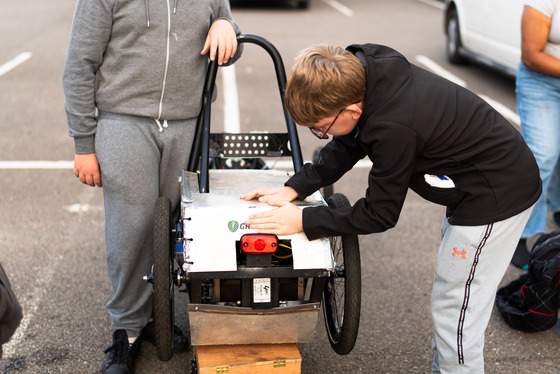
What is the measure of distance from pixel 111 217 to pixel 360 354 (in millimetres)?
1368

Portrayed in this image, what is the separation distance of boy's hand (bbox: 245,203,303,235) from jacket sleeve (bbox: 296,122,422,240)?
4cm

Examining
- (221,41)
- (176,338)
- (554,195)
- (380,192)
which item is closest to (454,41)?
(554,195)

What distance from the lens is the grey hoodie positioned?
264 centimetres

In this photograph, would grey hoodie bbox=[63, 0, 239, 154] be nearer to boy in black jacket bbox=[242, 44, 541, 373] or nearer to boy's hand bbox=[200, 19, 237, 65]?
boy's hand bbox=[200, 19, 237, 65]

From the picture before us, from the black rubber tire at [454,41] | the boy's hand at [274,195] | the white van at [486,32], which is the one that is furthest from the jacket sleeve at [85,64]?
the black rubber tire at [454,41]

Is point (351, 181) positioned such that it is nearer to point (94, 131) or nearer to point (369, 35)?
point (94, 131)

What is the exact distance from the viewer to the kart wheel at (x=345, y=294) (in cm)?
252

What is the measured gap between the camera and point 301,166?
2.97m

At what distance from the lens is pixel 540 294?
334cm

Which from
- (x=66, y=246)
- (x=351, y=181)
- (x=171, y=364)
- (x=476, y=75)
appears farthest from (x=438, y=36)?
(x=171, y=364)

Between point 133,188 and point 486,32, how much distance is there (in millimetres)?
6554

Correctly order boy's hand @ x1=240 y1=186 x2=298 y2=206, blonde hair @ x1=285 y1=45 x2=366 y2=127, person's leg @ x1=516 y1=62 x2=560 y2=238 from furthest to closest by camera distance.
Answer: person's leg @ x1=516 y1=62 x2=560 y2=238 → boy's hand @ x1=240 y1=186 x2=298 y2=206 → blonde hair @ x1=285 y1=45 x2=366 y2=127

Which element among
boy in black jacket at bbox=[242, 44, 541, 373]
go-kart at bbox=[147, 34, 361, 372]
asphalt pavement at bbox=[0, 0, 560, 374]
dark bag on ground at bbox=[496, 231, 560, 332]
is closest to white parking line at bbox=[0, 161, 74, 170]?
asphalt pavement at bbox=[0, 0, 560, 374]

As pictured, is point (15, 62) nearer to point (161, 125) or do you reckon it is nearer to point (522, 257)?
point (161, 125)
